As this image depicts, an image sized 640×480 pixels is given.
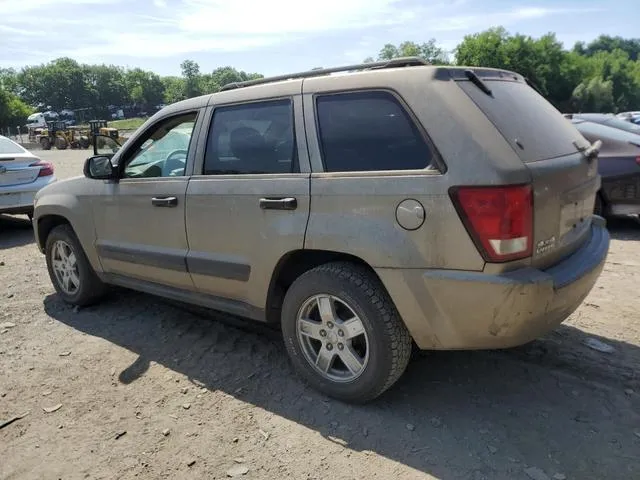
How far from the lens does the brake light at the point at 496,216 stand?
2.48 metres

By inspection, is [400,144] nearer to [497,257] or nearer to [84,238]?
[497,257]

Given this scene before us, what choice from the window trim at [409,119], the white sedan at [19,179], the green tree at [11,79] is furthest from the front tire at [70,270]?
the green tree at [11,79]

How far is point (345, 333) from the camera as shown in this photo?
3.03m

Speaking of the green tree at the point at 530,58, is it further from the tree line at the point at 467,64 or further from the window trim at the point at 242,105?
the window trim at the point at 242,105

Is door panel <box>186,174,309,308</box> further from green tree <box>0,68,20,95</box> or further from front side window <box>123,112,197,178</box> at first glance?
green tree <box>0,68,20,95</box>

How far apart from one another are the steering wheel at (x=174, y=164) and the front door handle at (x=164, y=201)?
0.21 meters

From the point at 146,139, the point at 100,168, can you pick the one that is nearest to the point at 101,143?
the point at 100,168

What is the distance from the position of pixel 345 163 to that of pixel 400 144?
34 centimetres

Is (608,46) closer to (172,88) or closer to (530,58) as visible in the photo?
(530,58)

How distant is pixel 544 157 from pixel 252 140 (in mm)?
1782

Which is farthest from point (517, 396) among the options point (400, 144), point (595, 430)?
point (400, 144)

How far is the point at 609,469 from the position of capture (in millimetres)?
2498

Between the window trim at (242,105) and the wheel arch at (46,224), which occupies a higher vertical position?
the window trim at (242,105)

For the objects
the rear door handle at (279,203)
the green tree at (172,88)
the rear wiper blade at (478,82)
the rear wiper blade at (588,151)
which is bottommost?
the rear door handle at (279,203)
